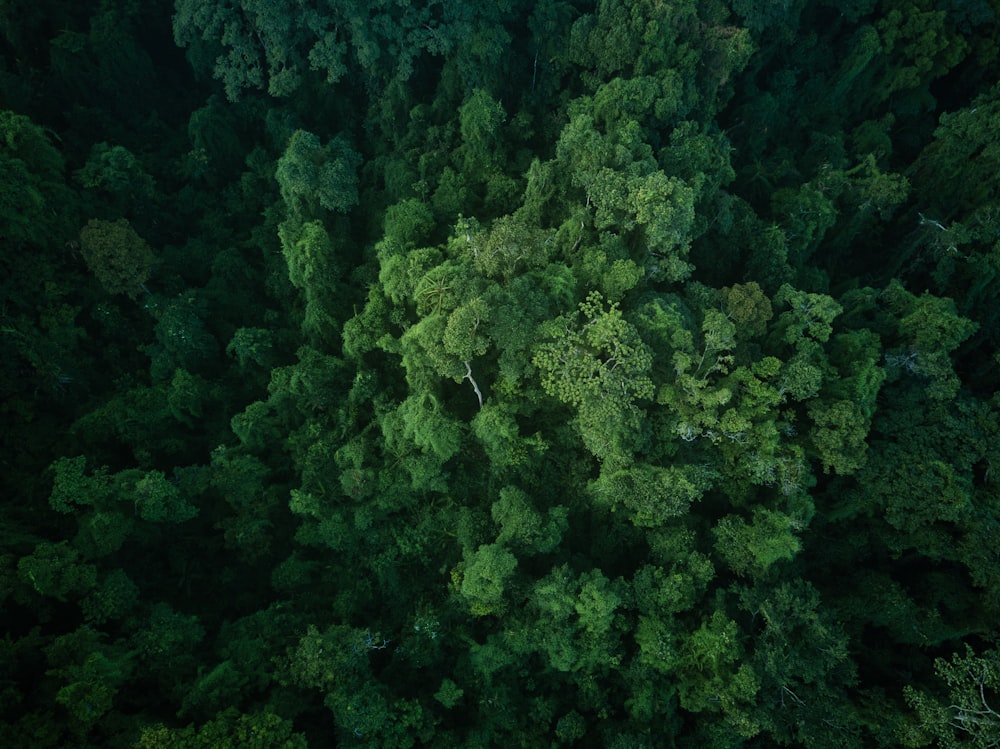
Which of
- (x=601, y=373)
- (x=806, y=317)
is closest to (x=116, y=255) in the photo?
(x=601, y=373)

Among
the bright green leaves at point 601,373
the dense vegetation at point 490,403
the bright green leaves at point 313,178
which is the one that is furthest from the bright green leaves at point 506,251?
the bright green leaves at point 313,178

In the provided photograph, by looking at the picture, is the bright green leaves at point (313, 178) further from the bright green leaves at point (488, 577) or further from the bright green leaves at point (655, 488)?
the bright green leaves at point (655, 488)

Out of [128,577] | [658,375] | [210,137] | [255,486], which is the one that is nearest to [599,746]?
[658,375]

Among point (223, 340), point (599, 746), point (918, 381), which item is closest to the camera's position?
point (599, 746)

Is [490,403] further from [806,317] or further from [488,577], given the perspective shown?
[806,317]

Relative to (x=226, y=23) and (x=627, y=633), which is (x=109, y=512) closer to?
(x=627, y=633)

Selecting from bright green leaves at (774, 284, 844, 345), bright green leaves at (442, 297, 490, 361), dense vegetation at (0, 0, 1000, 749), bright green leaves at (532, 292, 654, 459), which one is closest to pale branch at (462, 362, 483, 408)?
dense vegetation at (0, 0, 1000, 749)

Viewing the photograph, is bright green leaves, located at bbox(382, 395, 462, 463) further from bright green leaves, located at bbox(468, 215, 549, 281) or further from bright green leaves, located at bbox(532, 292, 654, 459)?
bright green leaves, located at bbox(468, 215, 549, 281)
